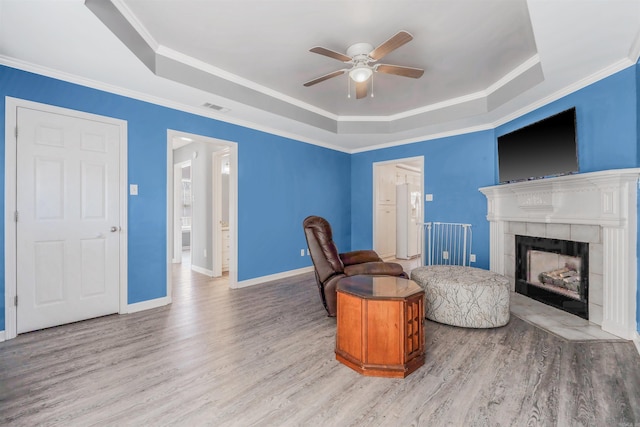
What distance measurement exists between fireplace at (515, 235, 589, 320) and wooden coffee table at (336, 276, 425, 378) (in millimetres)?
2149

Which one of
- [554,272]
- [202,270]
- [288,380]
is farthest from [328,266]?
[202,270]

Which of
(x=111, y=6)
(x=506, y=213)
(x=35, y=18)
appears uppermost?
(x=111, y=6)

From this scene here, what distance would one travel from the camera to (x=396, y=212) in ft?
23.3

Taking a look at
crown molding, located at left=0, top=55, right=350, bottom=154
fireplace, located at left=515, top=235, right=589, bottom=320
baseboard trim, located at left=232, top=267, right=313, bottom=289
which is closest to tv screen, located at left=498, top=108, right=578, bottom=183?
fireplace, located at left=515, top=235, right=589, bottom=320

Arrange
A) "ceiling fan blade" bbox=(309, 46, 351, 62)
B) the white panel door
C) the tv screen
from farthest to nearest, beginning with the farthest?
1. the tv screen
2. the white panel door
3. "ceiling fan blade" bbox=(309, 46, 351, 62)

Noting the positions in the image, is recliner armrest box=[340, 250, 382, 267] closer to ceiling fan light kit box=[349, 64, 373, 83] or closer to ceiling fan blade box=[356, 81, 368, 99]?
ceiling fan blade box=[356, 81, 368, 99]

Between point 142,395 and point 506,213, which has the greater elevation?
point 506,213

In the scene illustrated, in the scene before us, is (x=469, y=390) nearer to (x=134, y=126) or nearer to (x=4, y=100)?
(x=134, y=126)

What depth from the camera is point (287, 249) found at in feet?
16.7

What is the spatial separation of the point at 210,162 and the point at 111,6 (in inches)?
128

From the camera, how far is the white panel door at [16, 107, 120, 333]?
8.83ft

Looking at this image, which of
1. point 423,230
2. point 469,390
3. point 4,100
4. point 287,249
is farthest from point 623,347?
point 4,100

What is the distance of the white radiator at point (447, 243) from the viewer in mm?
4844

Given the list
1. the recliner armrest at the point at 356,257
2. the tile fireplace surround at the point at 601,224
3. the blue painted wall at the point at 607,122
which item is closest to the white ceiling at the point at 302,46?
the blue painted wall at the point at 607,122
